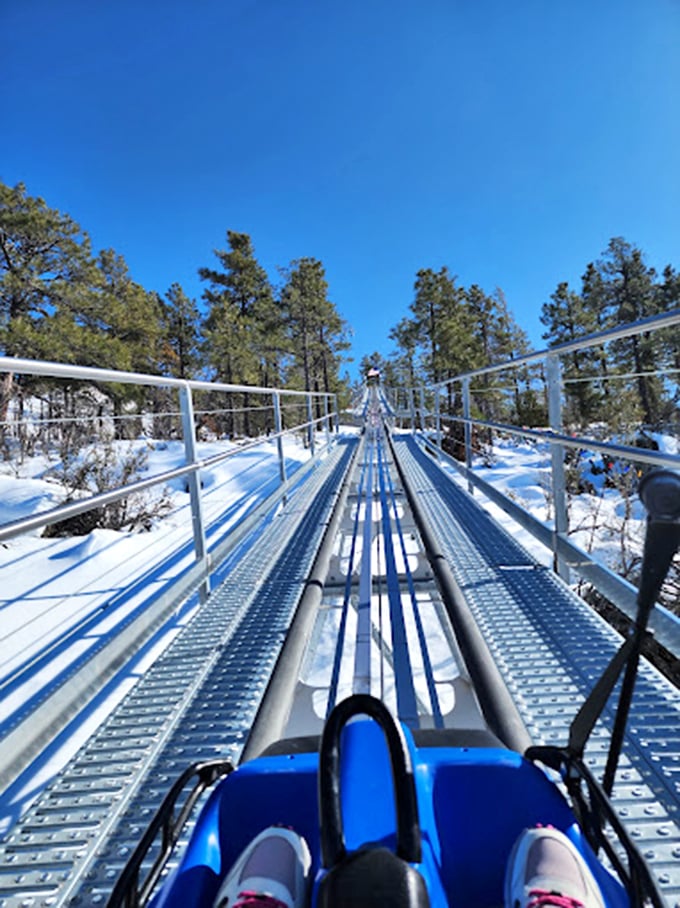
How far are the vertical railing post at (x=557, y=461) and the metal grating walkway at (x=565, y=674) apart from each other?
0.13 meters

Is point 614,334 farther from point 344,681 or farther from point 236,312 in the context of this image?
point 236,312

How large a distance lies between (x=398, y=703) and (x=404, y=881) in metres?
1.05

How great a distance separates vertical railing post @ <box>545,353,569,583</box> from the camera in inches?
77.7

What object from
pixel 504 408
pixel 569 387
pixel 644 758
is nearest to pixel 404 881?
pixel 644 758

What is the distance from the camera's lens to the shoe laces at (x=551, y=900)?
0.58m

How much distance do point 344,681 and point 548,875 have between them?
104 centimetres

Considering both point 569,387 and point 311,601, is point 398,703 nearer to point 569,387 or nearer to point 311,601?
point 311,601

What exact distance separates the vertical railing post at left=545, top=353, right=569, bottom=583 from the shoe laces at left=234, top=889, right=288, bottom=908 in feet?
5.55

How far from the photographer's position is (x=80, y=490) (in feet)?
14.3

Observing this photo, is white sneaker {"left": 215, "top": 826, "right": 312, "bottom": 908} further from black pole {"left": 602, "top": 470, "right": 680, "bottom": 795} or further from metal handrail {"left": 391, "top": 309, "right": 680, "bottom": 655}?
metal handrail {"left": 391, "top": 309, "right": 680, "bottom": 655}

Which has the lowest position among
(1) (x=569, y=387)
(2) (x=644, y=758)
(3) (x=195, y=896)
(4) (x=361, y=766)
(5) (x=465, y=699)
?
(5) (x=465, y=699)

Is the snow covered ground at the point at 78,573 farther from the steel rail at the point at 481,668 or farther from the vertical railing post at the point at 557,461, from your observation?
the steel rail at the point at 481,668

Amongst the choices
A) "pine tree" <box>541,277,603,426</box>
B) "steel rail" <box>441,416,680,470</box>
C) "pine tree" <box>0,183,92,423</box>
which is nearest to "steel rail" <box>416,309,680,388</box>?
"steel rail" <box>441,416,680,470</box>

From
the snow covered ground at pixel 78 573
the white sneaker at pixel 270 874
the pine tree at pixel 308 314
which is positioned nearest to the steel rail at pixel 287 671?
the white sneaker at pixel 270 874
